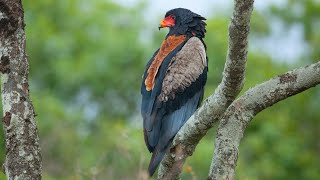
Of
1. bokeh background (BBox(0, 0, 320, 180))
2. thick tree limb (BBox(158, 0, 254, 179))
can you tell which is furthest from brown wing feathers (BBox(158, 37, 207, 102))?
bokeh background (BBox(0, 0, 320, 180))

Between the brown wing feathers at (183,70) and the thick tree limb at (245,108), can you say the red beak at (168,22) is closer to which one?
the brown wing feathers at (183,70)

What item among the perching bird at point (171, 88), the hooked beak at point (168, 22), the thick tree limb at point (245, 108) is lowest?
the thick tree limb at point (245, 108)

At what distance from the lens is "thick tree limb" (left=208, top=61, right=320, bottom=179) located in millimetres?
4922

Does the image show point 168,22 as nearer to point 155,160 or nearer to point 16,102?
point 155,160

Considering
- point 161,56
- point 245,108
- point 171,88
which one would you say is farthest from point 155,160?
point 245,108

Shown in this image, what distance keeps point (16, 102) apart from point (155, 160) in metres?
1.22

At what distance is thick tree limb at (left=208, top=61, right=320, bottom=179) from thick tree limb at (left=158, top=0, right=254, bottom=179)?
9 centimetres

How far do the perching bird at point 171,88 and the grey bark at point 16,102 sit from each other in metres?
1.29

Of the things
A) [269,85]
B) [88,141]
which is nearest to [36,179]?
[269,85]

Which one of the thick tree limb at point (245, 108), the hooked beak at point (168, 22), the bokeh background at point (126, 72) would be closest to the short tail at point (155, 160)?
the thick tree limb at point (245, 108)

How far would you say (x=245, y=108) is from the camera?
506 centimetres

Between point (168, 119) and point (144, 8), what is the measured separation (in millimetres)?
18827

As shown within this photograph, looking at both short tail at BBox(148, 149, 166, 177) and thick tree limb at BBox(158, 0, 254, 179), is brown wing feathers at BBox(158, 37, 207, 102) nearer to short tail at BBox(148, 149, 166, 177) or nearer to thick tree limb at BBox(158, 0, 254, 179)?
short tail at BBox(148, 149, 166, 177)

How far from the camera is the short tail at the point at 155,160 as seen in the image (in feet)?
19.9
